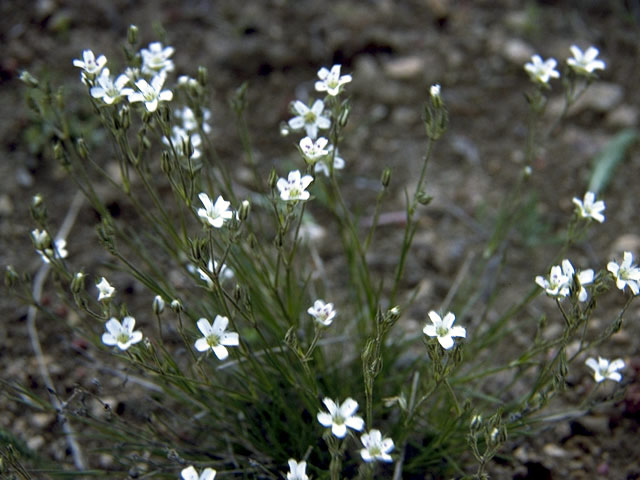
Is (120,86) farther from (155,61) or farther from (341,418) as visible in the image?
(341,418)

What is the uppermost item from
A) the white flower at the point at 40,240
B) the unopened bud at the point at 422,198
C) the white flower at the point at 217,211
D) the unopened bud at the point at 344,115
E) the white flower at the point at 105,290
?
the unopened bud at the point at 344,115

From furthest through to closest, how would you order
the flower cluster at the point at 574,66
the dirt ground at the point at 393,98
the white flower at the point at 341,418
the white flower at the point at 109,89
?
the dirt ground at the point at 393,98, the flower cluster at the point at 574,66, the white flower at the point at 109,89, the white flower at the point at 341,418

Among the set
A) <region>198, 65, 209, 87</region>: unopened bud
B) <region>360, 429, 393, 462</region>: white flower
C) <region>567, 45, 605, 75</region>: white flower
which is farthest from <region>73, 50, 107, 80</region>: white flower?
<region>567, 45, 605, 75</region>: white flower

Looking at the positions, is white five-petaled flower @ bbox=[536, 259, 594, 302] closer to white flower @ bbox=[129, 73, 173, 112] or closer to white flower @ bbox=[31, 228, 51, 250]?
white flower @ bbox=[129, 73, 173, 112]

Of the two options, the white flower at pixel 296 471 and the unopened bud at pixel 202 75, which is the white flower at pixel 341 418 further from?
the unopened bud at pixel 202 75

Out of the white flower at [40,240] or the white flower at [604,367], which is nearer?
the white flower at [40,240]

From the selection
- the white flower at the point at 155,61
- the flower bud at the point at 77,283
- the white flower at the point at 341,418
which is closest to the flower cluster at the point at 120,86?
the white flower at the point at 155,61
